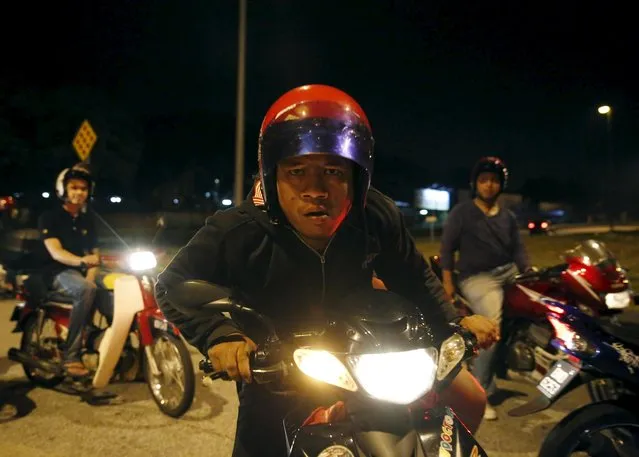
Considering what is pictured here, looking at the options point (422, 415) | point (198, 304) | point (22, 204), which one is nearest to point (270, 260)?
point (198, 304)

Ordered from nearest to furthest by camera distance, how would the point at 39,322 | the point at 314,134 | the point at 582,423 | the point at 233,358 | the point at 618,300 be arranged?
A: the point at 233,358, the point at 314,134, the point at 582,423, the point at 618,300, the point at 39,322

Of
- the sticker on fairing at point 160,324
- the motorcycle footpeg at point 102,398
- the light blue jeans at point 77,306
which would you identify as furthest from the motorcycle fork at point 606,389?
the light blue jeans at point 77,306

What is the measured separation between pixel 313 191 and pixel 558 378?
210cm

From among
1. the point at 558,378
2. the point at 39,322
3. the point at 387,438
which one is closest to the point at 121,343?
the point at 39,322

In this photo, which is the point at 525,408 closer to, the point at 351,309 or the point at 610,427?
the point at 610,427

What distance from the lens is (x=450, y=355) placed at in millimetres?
1784

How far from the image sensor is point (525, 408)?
3359 millimetres

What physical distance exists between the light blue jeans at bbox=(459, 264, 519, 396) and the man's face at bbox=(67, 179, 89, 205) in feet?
10.6

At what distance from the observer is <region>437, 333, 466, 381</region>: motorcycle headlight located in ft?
5.72

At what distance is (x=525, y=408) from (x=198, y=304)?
233 centimetres

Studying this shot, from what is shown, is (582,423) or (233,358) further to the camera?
(582,423)

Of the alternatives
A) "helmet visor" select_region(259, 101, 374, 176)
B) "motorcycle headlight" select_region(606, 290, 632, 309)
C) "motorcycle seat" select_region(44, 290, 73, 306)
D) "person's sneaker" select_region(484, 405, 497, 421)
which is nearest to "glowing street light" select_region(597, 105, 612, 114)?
"motorcycle headlight" select_region(606, 290, 632, 309)

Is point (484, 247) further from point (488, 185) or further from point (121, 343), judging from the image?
point (121, 343)

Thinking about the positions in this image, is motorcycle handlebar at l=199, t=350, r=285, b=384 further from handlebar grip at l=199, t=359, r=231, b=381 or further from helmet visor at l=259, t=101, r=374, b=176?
helmet visor at l=259, t=101, r=374, b=176
